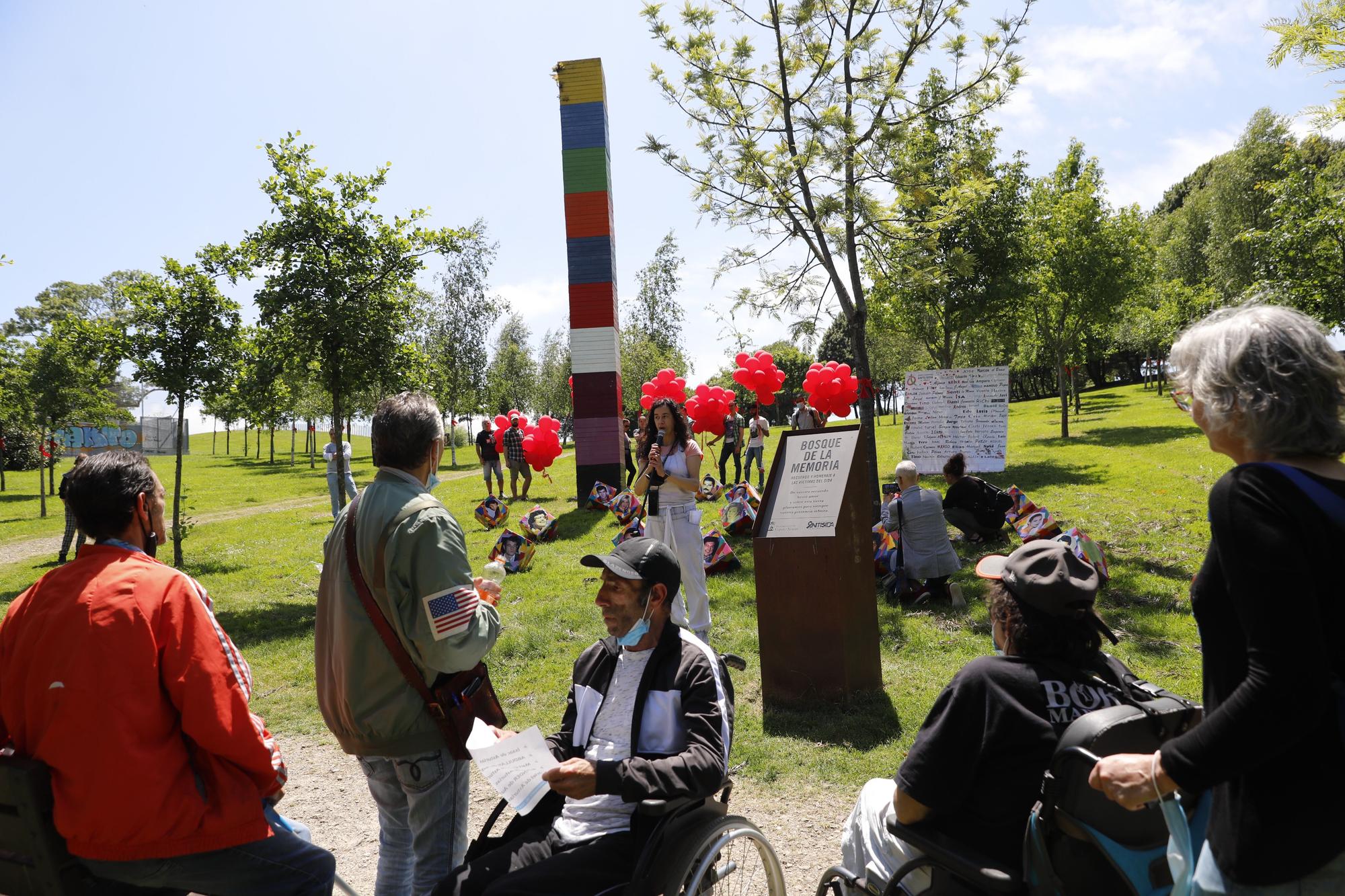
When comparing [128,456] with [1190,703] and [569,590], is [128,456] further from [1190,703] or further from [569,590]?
[569,590]

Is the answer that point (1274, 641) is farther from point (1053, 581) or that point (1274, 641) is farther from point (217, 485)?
point (217, 485)

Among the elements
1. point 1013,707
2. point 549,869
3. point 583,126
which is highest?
point 583,126

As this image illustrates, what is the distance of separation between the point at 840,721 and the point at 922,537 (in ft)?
11.0

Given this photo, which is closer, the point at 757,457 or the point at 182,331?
the point at 182,331

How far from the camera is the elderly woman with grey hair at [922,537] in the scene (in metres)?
8.15

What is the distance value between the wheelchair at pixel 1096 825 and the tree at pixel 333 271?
9253 mm

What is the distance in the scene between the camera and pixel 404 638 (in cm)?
263

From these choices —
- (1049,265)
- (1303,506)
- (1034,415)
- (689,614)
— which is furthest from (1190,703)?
(1034,415)

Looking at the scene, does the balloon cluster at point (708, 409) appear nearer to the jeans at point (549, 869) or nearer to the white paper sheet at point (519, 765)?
the jeans at point (549, 869)

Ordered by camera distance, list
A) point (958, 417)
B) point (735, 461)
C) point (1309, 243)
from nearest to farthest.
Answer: point (1309, 243), point (958, 417), point (735, 461)

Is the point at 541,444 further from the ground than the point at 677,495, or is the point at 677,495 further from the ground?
the point at 541,444

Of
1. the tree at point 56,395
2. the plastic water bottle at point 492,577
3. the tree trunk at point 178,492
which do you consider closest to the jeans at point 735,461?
the tree trunk at point 178,492

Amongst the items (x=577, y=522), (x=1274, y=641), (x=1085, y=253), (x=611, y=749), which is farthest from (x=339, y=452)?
(x=1085, y=253)

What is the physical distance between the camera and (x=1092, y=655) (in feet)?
7.43
